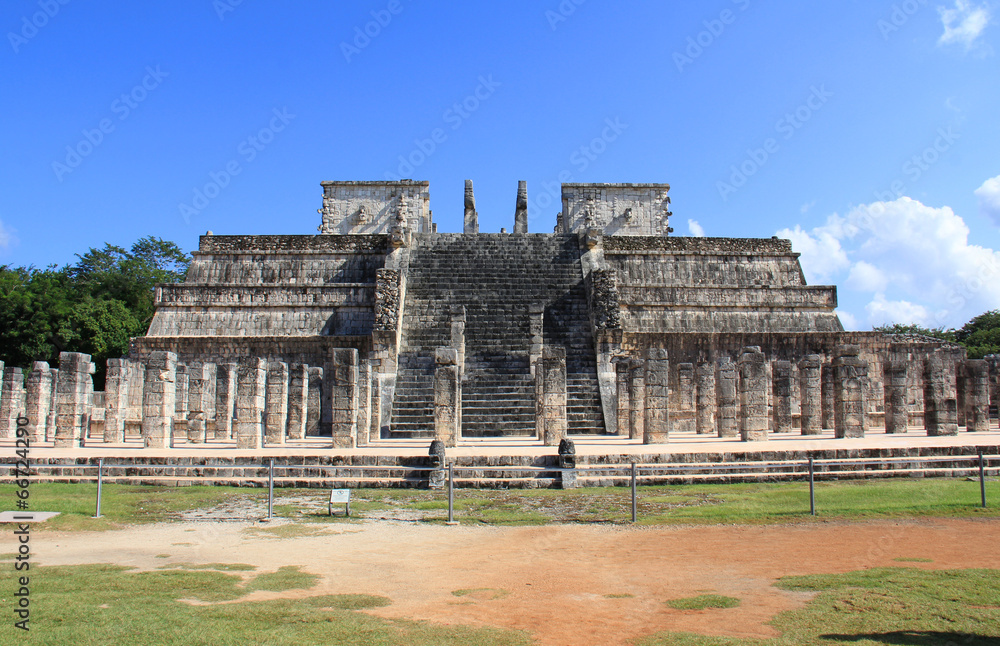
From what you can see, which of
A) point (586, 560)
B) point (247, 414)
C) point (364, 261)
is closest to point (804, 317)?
point (364, 261)

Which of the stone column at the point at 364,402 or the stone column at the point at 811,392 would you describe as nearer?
the stone column at the point at 364,402

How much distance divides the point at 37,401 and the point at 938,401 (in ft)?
71.2

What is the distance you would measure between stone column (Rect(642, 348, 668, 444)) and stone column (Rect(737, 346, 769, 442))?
1978mm

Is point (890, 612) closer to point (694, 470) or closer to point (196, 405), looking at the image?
point (694, 470)

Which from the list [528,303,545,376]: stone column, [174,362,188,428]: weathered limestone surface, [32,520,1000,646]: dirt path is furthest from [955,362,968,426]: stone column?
[174,362,188,428]: weathered limestone surface

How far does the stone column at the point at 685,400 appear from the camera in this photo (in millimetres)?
17553

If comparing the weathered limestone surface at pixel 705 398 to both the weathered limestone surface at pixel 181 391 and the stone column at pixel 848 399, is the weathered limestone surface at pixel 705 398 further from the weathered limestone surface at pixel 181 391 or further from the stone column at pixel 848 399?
the weathered limestone surface at pixel 181 391

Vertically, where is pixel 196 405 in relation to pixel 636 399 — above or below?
below

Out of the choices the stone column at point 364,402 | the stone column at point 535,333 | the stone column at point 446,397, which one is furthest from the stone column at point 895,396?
the stone column at point 446,397

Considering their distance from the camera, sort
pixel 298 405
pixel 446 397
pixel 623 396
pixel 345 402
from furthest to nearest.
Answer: pixel 298 405
pixel 623 396
pixel 345 402
pixel 446 397

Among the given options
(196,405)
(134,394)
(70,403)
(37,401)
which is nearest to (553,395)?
(196,405)

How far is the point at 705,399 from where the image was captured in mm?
18797

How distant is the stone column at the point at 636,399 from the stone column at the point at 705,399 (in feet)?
7.99

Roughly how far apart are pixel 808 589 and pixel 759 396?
36.3ft
